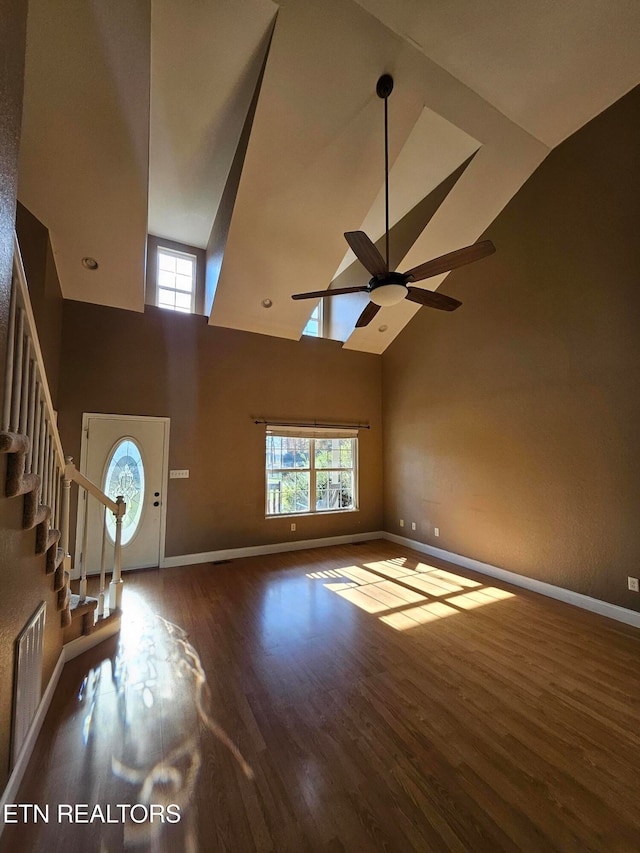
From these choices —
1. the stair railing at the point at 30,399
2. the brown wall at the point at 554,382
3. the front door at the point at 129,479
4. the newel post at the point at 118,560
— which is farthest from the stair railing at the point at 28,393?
the brown wall at the point at 554,382

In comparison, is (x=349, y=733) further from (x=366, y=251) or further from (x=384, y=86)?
(x=384, y=86)

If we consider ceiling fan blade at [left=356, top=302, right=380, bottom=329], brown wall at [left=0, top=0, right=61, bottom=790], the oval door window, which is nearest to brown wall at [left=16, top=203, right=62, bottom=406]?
the oval door window

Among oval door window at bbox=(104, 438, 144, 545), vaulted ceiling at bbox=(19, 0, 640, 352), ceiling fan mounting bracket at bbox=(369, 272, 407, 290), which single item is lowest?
oval door window at bbox=(104, 438, 144, 545)

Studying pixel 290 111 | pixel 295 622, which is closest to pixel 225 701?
pixel 295 622

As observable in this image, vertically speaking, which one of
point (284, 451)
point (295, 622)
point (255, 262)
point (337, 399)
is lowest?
point (295, 622)

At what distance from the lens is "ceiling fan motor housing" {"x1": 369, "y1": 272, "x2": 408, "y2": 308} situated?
2.65m

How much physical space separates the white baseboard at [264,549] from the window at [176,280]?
12.1 feet

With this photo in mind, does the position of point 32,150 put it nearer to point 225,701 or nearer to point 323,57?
point 323,57

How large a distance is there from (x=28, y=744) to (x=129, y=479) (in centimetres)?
318

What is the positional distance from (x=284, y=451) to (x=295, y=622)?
289 cm

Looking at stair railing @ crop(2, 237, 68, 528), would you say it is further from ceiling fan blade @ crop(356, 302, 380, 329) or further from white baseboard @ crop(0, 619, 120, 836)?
ceiling fan blade @ crop(356, 302, 380, 329)

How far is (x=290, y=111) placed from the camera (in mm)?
3211

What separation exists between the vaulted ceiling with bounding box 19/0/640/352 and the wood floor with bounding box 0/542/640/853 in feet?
13.4

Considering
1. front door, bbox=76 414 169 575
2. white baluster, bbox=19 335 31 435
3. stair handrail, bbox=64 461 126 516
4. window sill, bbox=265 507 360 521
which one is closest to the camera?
white baluster, bbox=19 335 31 435
